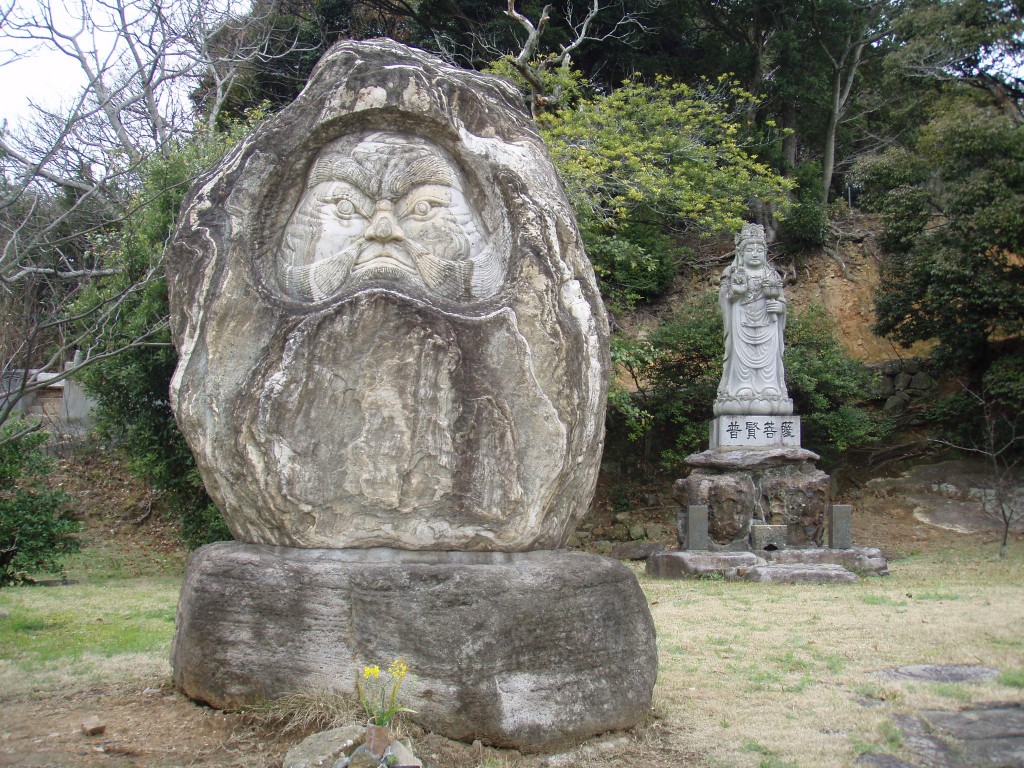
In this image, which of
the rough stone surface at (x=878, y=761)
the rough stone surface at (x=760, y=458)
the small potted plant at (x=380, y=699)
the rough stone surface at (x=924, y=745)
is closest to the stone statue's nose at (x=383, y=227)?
the small potted plant at (x=380, y=699)

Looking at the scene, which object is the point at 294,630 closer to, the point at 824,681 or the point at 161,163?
the point at 824,681

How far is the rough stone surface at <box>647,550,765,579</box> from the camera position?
353 inches

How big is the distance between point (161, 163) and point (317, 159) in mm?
6684

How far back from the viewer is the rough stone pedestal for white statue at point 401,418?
10.7ft

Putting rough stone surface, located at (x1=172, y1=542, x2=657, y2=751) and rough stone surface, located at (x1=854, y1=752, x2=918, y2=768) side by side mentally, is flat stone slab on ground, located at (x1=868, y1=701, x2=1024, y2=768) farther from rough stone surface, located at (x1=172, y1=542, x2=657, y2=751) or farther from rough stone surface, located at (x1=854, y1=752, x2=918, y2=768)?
rough stone surface, located at (x1=172, y1=542, x2=657, y2=751)

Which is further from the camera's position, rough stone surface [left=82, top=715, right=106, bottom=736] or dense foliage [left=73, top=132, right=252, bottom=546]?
dense foliage [left=73, top=132, right=252, bottom=546]

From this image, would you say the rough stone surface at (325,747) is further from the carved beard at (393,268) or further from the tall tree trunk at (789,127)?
the tall tree trunk at (789,127)

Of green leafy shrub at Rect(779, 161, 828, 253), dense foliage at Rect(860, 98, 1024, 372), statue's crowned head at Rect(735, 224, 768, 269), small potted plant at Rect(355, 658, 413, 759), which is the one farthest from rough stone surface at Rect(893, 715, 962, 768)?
green leafy shrub at Rect(779, 161, 828, 253)

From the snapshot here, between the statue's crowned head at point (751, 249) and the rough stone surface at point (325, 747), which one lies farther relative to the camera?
the statue's crowned head at point (751, 249)

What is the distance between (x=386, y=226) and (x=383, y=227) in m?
0.01

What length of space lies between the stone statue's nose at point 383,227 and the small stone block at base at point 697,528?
22.0 ft

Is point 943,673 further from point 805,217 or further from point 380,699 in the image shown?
point 805,217

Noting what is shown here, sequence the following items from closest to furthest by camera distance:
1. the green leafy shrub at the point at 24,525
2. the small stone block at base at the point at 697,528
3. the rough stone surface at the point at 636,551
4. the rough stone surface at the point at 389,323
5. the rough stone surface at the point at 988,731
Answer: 1. the rough stone surface at the point at 988,731
2. the rough stone surface at the point at 389,323
3. the green leafy shrub at the point at 24,525
4. the small stone block at base at the point at 697,528
5. the rough stone surface at the point at 636,551

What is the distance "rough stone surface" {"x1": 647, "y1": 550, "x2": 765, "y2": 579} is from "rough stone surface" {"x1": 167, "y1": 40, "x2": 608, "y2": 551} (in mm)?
5555
